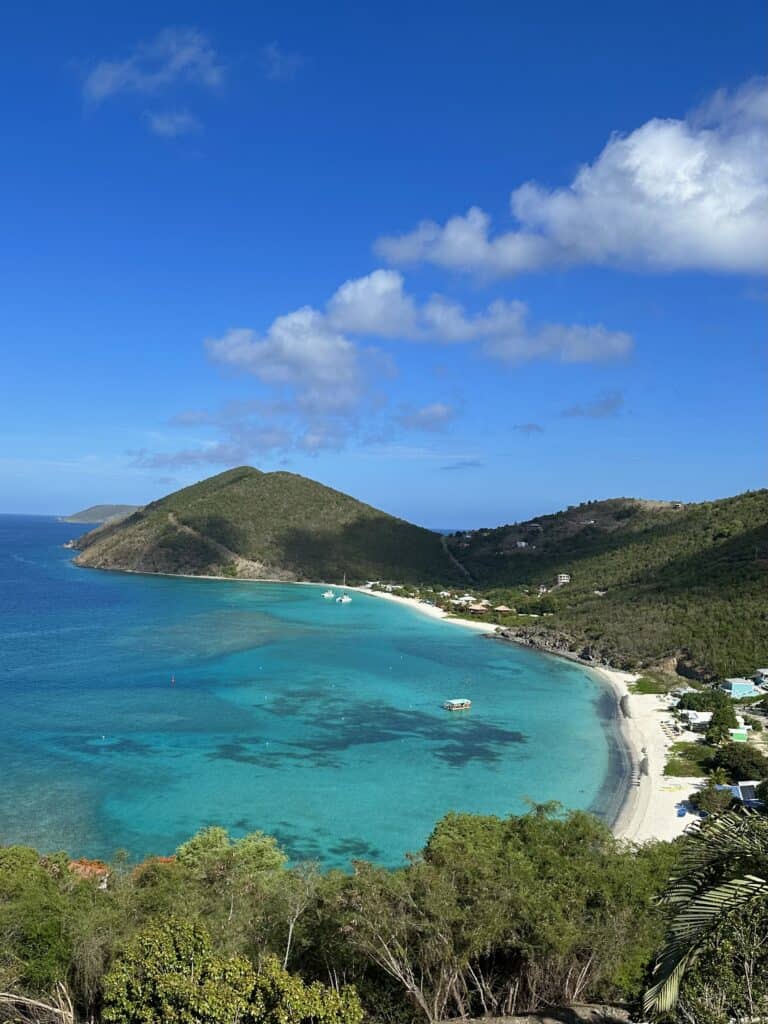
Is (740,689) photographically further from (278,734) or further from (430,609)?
(430,609)

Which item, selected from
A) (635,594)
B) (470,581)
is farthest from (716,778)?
(470,581)

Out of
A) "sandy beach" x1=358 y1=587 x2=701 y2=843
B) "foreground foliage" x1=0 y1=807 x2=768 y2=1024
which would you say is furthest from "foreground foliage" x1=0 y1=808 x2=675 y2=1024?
"sandy beach" x1=358 y1=587 x2=701 y2=843

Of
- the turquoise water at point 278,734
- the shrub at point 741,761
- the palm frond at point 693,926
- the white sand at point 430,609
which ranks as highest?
the palm frond at point 693,926

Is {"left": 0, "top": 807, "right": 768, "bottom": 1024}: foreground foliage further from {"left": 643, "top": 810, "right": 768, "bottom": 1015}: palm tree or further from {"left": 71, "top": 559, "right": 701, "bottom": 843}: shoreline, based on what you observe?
{"left": 71, "top": 559, "right": 701, "bottom": 843}: shoreline

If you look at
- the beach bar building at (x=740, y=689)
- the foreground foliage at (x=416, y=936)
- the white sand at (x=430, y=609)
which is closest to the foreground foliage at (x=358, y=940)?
the foreground foliage at (x=416, y=936)

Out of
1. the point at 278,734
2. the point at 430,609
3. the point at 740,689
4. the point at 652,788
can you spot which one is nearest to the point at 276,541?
the point at 430,609

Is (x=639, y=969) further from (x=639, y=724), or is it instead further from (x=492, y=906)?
(x=639, y=724)

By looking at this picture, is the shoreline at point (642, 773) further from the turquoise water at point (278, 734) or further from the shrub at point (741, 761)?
the shrub at point (741, 761)
